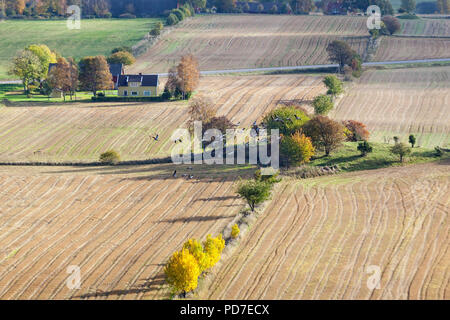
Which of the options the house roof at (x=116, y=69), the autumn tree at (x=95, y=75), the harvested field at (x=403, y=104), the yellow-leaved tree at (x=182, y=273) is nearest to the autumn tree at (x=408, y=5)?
the harvested field at (x=403, y=104)

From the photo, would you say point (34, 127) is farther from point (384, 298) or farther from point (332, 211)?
point (384, 298)

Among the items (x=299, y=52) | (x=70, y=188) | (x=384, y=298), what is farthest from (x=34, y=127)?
(x=299, y=52)

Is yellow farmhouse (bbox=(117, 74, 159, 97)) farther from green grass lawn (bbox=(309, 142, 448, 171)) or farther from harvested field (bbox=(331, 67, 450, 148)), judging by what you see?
green grass lawn (bbox=(309, 142, 448, 171))

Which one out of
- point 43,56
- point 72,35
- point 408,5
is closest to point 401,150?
point 43,56

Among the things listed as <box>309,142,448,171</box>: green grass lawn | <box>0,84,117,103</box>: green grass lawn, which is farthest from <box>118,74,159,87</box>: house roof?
<box>309,142,448,171</box>: green grass lawn

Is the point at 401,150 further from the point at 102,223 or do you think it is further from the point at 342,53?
the point at 342,53

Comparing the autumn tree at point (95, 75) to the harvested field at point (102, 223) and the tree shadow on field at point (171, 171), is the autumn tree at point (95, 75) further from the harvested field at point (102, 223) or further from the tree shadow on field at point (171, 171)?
the harvested field at point (102, 223)

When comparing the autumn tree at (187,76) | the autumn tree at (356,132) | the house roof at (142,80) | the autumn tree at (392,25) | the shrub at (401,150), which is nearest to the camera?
the shrub at (401,150)
